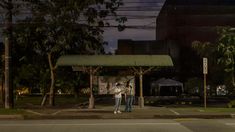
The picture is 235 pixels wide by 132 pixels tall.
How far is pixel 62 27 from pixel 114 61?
4.35m

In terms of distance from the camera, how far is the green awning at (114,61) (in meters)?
Answer: 33.4

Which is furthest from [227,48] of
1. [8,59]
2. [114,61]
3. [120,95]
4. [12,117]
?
[12,117]

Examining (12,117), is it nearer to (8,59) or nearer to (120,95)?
(8,59)

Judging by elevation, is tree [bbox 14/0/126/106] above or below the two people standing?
Answer: above

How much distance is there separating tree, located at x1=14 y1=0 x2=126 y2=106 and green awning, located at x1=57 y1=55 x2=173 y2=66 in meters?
2.70

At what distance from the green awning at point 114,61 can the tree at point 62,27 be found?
8.85 feet

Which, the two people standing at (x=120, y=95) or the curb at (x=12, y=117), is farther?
the two people standing at (x=120, y=95)

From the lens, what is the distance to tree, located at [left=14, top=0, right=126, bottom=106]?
35.5 m

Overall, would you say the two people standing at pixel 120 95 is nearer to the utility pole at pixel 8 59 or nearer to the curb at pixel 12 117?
the curb at pixel 12 117

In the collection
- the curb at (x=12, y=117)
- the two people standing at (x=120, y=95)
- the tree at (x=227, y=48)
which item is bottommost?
the curb at (x=12, y=117)

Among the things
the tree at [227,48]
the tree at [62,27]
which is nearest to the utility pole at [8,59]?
the tree at [62,27]

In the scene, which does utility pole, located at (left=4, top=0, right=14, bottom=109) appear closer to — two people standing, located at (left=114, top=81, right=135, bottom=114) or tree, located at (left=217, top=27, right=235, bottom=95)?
two people standing, located at (left=114, top=81, right=135, bottom=114)

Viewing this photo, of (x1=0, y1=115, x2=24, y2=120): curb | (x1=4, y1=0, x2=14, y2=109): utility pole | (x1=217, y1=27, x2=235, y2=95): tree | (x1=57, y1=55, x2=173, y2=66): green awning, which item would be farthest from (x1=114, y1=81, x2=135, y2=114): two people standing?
(x1=217, y1=27, x2=235, y2=95): tree

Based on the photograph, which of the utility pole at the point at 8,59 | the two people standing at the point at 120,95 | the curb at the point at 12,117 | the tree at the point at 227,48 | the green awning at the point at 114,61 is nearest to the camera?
the curb at the point at 12,117
